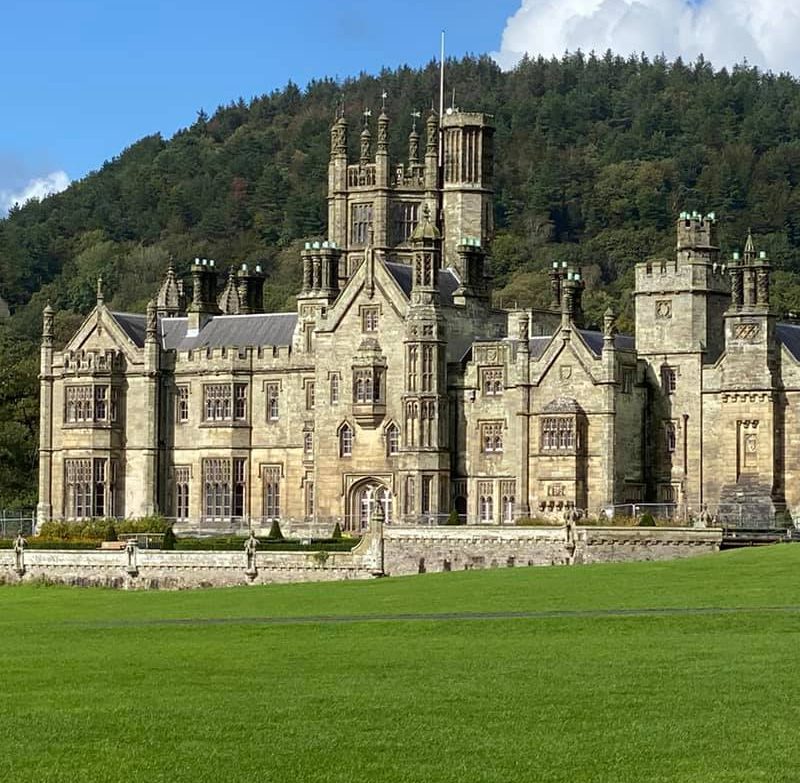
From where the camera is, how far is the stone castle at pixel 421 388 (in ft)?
268

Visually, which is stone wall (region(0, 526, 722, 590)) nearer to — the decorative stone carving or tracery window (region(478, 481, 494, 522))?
tracery window (region(478, 481, 494, 522))

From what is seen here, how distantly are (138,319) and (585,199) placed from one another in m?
88.9

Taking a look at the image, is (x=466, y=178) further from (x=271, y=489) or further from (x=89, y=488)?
(x=89, y=488)

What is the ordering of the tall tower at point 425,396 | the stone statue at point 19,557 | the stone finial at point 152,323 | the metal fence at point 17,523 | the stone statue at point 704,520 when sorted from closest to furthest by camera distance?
the stone statue at point 704,520 → the stone statue at point 19,557 → the tall tower at point 425,396 → the metal fence at point 17,523 → the stone finial at point 152,323

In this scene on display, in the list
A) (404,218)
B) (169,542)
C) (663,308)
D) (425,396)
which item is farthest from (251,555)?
(404,218)

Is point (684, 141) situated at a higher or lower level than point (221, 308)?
higher

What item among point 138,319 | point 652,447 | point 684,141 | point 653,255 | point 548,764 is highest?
point 684,141

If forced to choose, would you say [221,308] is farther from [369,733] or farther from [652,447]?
[369,733]

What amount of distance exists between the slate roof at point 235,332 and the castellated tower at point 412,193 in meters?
3.46

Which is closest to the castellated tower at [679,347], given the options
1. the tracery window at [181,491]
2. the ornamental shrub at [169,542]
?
the ornamental shrub at [169,542]

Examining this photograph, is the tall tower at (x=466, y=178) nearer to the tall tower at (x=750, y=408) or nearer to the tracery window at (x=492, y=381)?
the tracery window at (x=492, y=381)

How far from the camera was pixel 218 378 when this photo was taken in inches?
3666

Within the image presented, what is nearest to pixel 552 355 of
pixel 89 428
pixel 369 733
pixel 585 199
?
pixel 89 428

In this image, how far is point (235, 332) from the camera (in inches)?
3755
